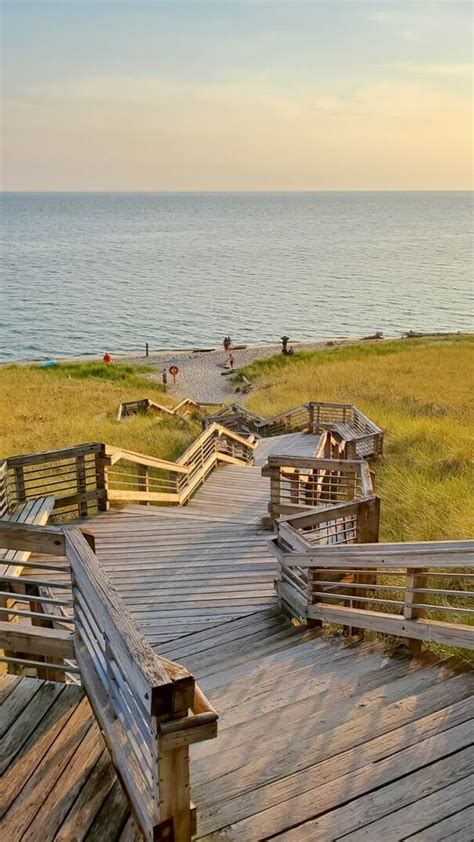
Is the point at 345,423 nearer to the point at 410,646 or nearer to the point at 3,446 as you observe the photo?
the point at 3,446

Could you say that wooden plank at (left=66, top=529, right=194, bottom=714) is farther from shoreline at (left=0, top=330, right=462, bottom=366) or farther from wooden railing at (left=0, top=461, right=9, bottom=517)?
shoreline at (left=0, top=330, right=462, bottom=366)

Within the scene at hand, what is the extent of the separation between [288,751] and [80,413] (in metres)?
22.2

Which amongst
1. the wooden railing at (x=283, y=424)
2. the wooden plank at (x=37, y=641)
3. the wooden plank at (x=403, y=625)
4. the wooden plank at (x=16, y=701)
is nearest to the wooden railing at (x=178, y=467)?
the wooden railing at (x=283, y=424)

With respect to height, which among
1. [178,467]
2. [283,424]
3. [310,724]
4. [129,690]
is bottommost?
[283,424]

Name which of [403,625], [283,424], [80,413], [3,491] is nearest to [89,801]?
[403,625]

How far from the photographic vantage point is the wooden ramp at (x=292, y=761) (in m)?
3.18

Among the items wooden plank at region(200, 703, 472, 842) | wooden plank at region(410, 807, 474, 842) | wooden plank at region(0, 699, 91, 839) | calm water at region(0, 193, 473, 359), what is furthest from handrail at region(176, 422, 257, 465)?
calm water at region(0, 193, 473, 359)

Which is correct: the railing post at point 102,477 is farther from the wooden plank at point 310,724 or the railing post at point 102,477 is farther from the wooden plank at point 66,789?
the wooden plank at point 66,789

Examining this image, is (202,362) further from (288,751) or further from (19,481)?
(288,751)

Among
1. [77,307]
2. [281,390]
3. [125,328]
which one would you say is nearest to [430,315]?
[125,328]

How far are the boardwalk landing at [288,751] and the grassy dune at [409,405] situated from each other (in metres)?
4.73

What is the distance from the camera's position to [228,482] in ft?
47.4

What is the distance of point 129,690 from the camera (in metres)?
2.95

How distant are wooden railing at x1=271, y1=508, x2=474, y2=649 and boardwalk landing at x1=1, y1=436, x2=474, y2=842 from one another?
23 centimetres
